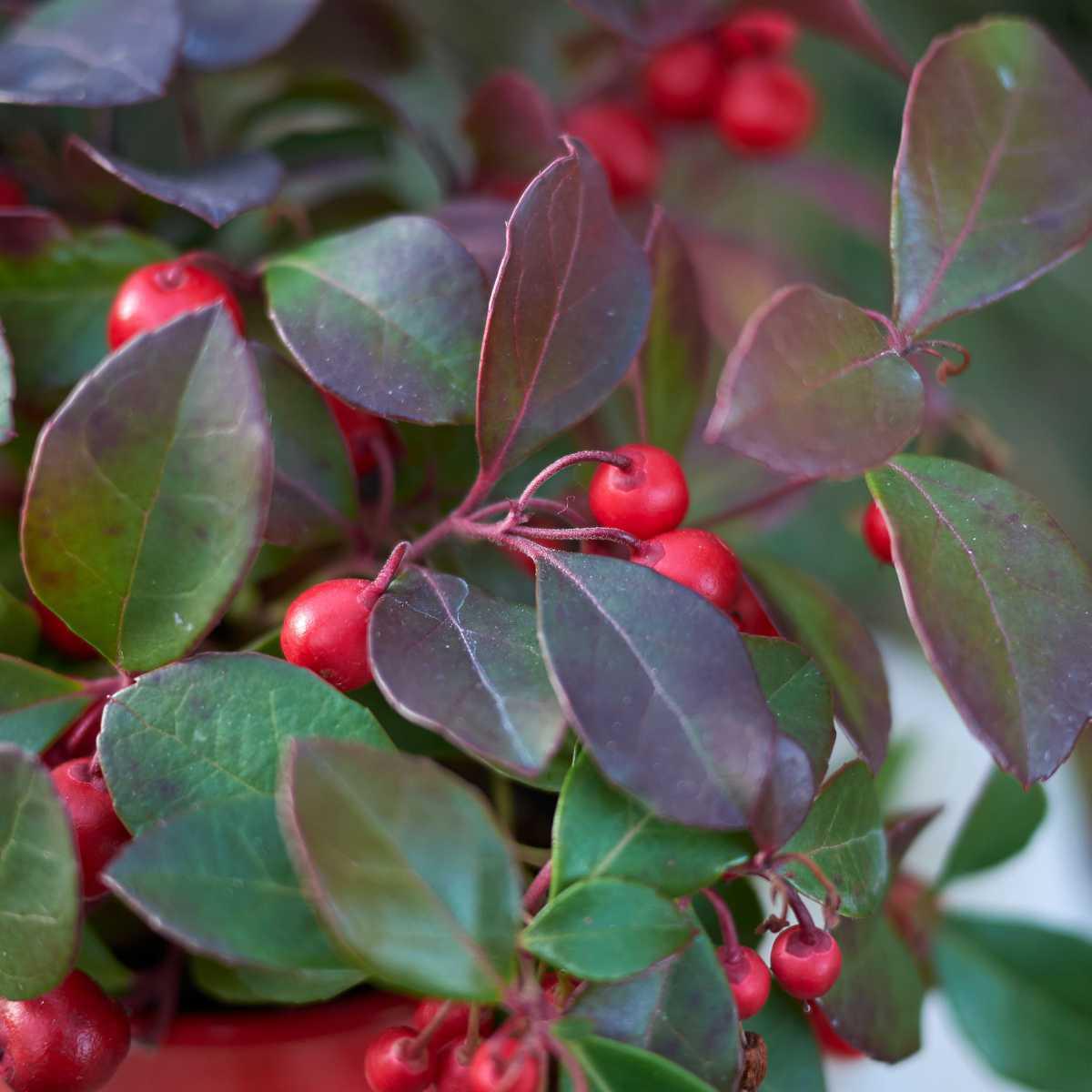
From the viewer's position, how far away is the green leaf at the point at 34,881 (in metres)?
0.27

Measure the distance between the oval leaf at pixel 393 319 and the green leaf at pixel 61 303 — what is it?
8 cm

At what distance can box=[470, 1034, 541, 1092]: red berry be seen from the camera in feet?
0.86

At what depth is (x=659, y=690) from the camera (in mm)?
279

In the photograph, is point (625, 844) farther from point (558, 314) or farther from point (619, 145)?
point (619, 145)

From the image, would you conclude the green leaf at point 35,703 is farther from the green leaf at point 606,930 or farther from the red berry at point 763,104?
the red berry at point 763,104

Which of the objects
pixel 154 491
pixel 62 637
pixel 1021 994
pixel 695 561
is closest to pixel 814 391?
pixel 695 561

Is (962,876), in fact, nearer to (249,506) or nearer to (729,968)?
(729,968)

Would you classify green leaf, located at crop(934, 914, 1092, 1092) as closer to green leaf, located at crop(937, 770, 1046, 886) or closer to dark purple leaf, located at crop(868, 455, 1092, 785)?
green leaf, located at crop(937, 770, 1046, 886)

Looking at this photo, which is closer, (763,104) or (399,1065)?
(399,1065)

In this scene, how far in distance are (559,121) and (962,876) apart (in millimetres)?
421

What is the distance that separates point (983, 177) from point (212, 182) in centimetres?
25

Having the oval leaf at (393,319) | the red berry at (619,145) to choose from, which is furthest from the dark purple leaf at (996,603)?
the red berry at (619,145)

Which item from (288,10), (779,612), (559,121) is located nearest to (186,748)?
(779,612)

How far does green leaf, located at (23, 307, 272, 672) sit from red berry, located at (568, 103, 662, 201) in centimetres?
37
